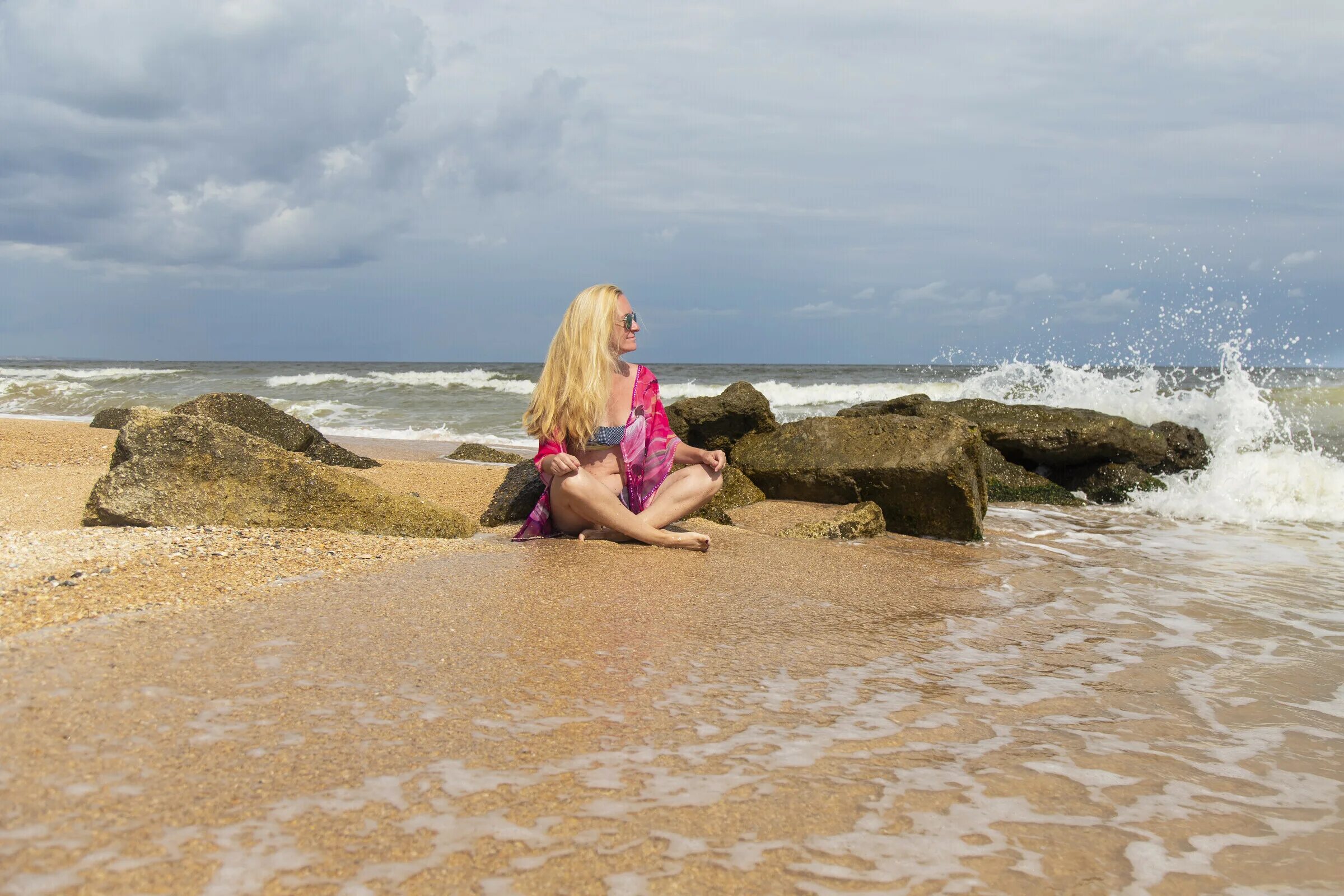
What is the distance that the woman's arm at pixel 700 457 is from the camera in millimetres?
5176

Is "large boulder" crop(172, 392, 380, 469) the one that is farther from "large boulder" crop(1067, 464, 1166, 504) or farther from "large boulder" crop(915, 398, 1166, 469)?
"large boulder" crop(1067, 464, 1166, 504)

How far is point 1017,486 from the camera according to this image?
9.03m

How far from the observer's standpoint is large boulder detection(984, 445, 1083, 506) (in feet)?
29.1

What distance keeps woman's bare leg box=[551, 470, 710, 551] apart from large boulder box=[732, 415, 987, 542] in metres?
2.05

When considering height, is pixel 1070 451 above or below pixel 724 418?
below

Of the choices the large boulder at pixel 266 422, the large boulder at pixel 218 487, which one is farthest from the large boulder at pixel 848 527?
the large boulder at pixel 266 422

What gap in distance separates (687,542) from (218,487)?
244 centimetres

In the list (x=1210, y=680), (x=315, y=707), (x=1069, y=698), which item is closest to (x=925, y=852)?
(x=1069, y=698)

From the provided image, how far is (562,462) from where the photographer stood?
479 cm

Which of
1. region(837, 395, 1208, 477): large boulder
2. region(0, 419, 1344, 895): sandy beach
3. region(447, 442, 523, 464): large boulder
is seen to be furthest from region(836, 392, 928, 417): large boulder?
region(0, 419, 1344, 895): sandy beach

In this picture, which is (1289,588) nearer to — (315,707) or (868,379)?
(315,707)

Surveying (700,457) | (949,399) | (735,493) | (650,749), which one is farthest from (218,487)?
(949,399)

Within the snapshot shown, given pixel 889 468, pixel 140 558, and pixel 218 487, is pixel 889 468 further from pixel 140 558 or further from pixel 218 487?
pixel 140 558

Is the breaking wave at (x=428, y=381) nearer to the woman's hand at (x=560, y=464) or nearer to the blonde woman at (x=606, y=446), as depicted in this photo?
the blonde woman at (x=606, y=446)
